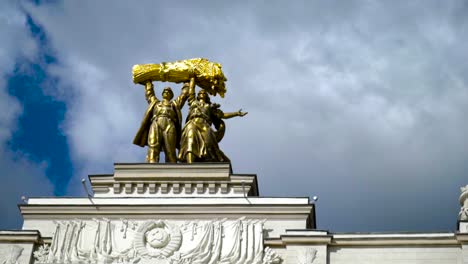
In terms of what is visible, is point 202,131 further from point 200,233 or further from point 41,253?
point 41,253

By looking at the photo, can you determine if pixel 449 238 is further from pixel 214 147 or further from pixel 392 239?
pixel 214 147

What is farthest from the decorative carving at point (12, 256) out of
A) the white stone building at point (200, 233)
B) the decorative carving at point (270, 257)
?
the decorative carving at point (270, 257)

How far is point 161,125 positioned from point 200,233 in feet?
18.5

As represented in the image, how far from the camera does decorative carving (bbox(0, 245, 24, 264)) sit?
2906cm

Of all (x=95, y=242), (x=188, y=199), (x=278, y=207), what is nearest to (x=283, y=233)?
(x=278, y=207)

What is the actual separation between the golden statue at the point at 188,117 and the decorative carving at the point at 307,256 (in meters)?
5.92

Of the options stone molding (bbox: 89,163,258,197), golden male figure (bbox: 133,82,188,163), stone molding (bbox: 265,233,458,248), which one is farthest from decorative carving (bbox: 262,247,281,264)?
golden male figure (bbox: 133,82,188,163)

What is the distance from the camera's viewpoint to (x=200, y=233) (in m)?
29.0

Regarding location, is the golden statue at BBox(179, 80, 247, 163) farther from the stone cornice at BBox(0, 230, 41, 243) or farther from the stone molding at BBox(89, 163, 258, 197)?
the stone cornice at BBox(0, 230, 41, 243)

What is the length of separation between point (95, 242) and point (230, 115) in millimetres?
7650

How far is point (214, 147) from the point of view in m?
33.1

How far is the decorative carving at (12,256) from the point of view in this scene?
29062 mm

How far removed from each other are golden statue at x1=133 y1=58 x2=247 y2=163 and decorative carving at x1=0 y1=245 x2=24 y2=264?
5760mm

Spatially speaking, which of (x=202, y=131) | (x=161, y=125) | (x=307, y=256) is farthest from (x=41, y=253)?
(x=307, y=256)
